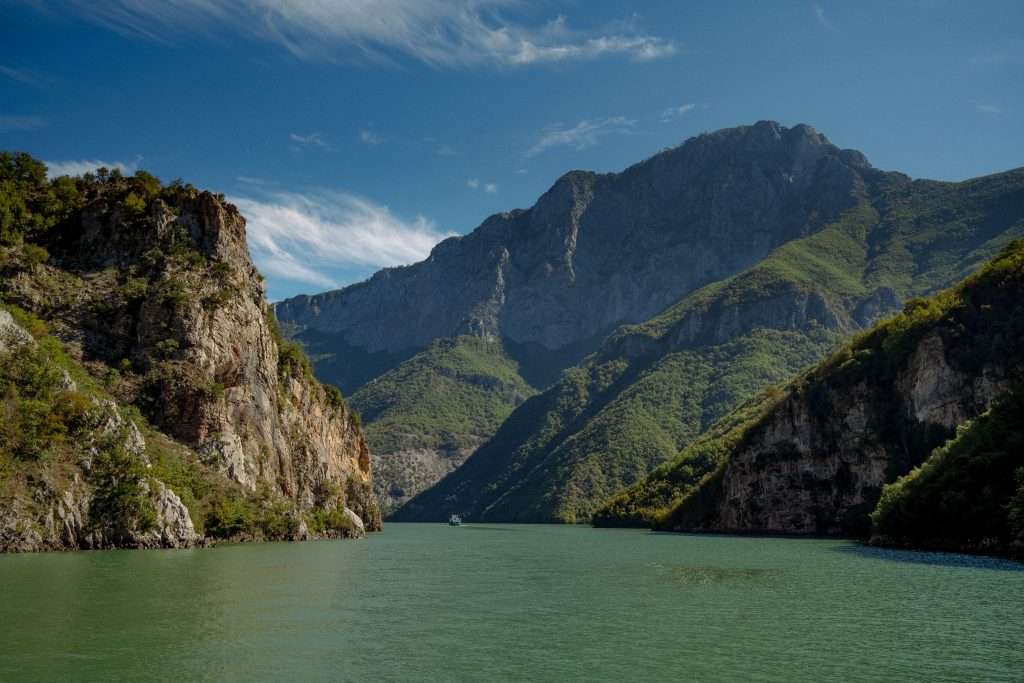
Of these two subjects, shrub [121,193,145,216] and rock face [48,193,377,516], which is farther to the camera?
shrub [121,193,145,216]

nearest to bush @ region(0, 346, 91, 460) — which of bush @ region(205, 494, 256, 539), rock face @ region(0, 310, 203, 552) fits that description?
rock face @ region(0, 310, 203, 552)

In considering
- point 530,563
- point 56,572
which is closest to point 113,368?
point 56,572

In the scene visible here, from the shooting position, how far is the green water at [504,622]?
80.8 feet

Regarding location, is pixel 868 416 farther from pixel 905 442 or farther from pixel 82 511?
pixel 82 511

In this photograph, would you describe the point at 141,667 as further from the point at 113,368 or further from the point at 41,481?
the point at 113,368

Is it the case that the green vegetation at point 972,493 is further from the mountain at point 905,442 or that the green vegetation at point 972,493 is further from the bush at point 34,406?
the bush at point 34,406

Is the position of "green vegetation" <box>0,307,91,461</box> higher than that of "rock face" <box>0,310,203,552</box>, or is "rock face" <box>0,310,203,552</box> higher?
"green vegetation" <box>0,307,91,461</box>

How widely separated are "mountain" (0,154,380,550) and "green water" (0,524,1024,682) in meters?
8.51

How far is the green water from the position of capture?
24641 millimetres

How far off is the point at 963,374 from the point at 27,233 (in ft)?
367

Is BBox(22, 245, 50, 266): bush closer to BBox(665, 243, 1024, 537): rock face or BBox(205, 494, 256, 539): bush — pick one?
BBox(205, 494, 256, 539): bush

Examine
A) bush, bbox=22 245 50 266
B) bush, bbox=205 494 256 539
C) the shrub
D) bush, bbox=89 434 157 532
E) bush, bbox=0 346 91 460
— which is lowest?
bush, bbox=205 494 256 539

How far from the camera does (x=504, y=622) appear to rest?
110 ft

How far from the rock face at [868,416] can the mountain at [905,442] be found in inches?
6.8
